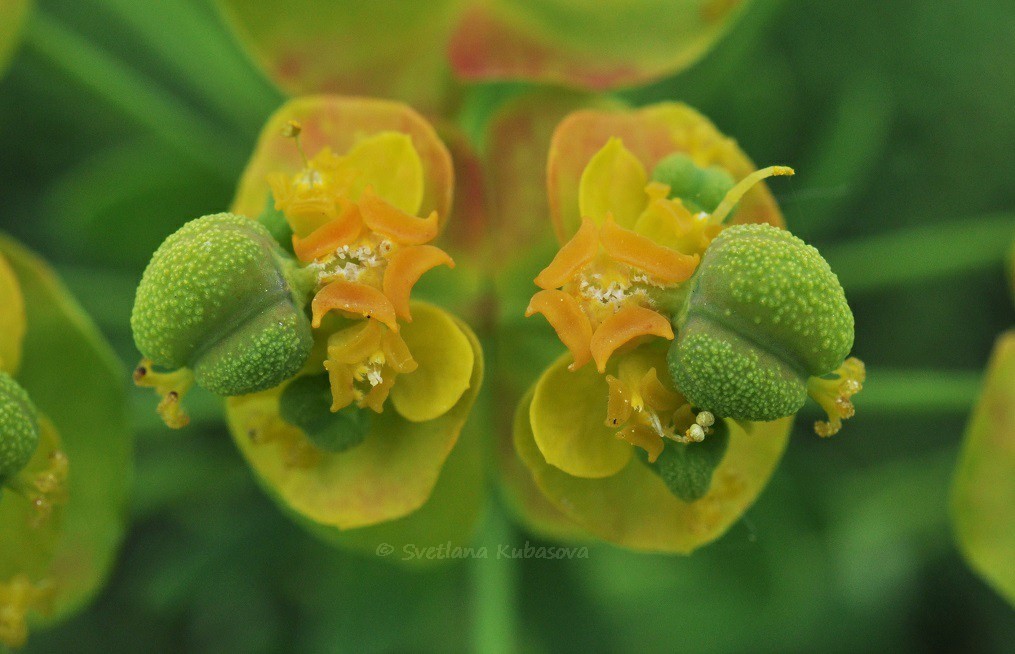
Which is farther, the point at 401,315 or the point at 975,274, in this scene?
the point at 975,274

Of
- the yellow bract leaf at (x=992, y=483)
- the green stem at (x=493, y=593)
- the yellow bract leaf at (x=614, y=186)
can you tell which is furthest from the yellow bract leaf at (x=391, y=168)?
the yellow bract leaf at (x=992, y=483)

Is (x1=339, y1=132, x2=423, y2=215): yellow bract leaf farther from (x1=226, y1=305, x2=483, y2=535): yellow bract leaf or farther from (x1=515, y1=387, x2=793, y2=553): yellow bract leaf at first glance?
(x1=515, y1=387, x2=793, y2=553): yellow bract leaf

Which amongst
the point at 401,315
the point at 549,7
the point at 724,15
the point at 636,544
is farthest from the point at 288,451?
the point at 724,15

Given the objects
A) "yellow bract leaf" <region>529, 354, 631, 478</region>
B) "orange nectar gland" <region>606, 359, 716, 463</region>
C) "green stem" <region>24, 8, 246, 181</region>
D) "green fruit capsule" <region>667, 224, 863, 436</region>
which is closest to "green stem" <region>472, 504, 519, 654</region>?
"yellow bract leaf" <region>529, 354, 631, 478</region>

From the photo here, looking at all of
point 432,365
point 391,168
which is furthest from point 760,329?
point 391,168

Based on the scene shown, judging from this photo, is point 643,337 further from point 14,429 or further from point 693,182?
point 14,429

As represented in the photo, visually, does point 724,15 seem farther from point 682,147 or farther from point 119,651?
point 119,651

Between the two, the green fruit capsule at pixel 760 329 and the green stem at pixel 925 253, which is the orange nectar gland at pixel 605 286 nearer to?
the green fruit capsule at pixel 760 329
